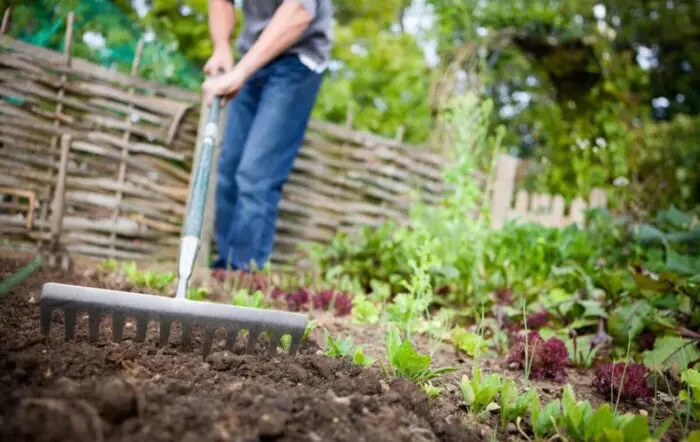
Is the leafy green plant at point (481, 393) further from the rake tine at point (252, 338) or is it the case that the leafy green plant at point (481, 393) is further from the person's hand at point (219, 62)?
the person's hand at point (219, 62)

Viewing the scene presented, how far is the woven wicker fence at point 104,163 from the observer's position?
9.78ft

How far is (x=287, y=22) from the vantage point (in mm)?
2625

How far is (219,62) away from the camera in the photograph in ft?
9.03

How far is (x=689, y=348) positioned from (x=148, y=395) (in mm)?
1702

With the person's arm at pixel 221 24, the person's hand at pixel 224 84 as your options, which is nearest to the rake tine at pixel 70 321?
the person's hand at pixel 224 84

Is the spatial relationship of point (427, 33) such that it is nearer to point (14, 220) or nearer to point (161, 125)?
point (161, 125)

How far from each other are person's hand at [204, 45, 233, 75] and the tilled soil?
1.59m

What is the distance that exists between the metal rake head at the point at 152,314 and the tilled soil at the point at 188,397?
0.14 ft

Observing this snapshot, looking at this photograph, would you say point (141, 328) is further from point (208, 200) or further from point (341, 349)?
point (208, 200)

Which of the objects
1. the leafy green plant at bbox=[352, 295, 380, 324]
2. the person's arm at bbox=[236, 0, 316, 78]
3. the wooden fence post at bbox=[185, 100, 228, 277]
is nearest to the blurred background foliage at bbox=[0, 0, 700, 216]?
the wooden fence post at bbox=[185, 100, 228, 277]

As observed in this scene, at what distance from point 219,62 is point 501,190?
3.23 metres

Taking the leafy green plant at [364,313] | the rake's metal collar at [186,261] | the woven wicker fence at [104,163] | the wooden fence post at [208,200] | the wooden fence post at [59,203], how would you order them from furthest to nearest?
1. the wooden fence post at [208,200]
2. the woven wicker fence at [104,163]
3. the wooden fence post at [59,203]
4. the leafy green plant at [364,313]
5. the rake's metal collar at [186,261]

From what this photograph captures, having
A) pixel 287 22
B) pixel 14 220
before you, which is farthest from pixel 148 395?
pixel 14 220

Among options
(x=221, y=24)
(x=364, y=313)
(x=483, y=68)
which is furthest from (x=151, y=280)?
(x=483, y=68)
